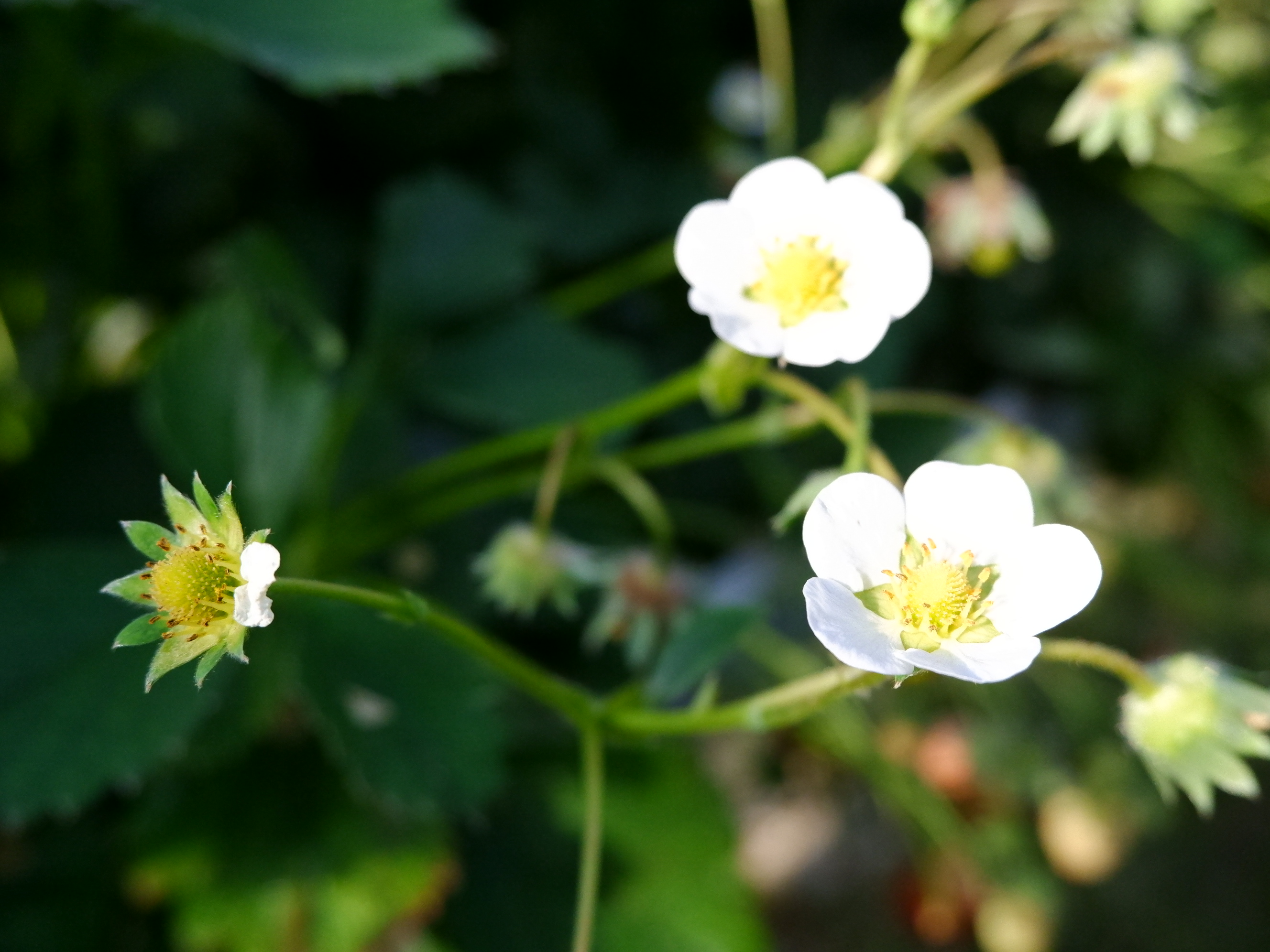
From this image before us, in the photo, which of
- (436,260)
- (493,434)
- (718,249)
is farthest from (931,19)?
(493,434)

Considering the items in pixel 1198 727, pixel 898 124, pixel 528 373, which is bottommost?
pixel 1198 727

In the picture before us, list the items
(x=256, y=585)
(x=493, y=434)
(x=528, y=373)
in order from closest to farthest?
(x=256, y=585), (x=528, y=373), (x=493, y=434)

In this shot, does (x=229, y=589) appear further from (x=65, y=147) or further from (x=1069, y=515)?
(x=65, y=147)

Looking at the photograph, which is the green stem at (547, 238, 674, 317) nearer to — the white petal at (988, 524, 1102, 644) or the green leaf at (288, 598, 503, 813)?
the green leaf at (288, 598, 503, 813)

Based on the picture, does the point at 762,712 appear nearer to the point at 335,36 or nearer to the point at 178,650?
the point at 178,650

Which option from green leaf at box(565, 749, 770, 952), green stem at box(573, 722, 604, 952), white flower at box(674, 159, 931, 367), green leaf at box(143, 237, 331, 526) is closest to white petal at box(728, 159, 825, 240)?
white flower at box(674, 159, 931, 367)

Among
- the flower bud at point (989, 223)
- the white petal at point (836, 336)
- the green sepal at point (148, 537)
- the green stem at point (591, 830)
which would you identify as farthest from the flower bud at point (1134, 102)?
the green sepal at point (148, 537)
